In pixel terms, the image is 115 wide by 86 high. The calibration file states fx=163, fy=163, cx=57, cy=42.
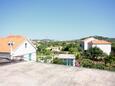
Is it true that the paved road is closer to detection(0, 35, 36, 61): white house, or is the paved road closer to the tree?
detection(0, 35, 36, 61): white house

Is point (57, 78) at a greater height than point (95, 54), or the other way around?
point (57, 78)

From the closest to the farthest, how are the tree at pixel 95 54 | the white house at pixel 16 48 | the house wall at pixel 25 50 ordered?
1. the white house at pixel 16 48
2. the house wall at pixel 25 50
3. the tree at pixel 95 54

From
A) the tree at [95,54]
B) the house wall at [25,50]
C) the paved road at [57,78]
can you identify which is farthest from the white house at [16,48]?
the tree at [95,54]

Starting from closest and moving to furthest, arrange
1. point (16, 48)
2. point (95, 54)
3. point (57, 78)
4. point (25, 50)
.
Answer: point (57, 78) < point (16, 48) < point (25, 50) < point (95, 54)

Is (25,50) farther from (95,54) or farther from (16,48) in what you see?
(95,54)

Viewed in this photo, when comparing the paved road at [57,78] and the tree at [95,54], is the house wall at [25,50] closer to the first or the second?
the tree at [95,54]

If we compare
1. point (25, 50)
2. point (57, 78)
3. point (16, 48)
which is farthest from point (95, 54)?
point (57, 78)

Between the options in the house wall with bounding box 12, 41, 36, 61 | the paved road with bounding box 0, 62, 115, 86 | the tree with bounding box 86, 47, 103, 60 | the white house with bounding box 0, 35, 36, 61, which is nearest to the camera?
the paved road with bounding box 0, 62, 115, 86

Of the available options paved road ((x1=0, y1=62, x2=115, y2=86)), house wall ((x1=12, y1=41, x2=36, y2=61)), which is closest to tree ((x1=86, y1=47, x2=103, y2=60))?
house wall ((x1=12, y1=41, x2=36, y2=61))

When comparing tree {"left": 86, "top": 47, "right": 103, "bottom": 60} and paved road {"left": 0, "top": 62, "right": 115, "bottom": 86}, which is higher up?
paved road {"left": 0, "top": 62, "right": 115, "bottom": 86}

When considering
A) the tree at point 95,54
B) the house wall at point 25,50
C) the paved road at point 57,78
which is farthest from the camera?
the tree at point 95,54

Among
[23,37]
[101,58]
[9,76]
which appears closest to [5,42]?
[23,37]

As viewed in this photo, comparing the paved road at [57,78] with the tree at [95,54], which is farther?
the tree at [95,54]

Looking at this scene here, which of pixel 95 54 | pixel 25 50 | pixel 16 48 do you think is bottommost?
pixel 95 54
